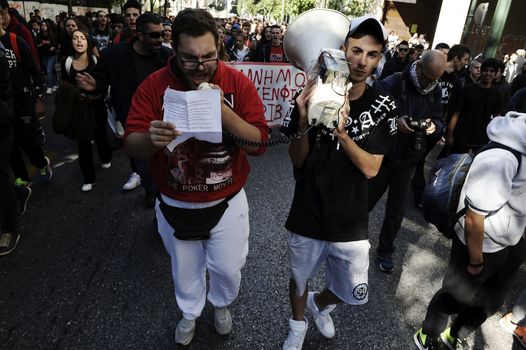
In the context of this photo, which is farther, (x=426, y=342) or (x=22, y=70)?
(x=22, y=70)

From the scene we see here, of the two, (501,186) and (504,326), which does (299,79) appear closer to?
(504,326)

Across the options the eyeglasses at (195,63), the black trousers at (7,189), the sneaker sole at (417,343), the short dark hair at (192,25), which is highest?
the short dark hair at (192,25)

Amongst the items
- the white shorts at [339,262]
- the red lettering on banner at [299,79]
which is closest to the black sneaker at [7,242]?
the white shorts at [339,262]

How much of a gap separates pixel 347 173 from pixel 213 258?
91 cm

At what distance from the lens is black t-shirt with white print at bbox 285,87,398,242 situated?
73.2 inches

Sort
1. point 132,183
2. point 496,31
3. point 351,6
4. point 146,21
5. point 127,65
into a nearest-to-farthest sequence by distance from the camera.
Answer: point 146,21, point 127,65, point 132,183, point 496,31, point 351,6

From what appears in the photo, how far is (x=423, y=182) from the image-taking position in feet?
15.2

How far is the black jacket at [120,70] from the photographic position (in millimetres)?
Answer: 3414

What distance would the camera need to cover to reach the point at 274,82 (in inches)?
232

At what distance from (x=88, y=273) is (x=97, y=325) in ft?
2.11

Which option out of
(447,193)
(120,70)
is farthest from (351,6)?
(447,193)

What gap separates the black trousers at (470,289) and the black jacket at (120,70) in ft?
9.80

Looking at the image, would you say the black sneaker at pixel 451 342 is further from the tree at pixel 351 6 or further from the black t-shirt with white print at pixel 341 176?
the tree at pixel 351 6

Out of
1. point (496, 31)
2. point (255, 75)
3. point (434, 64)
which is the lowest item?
point (255, 75)
